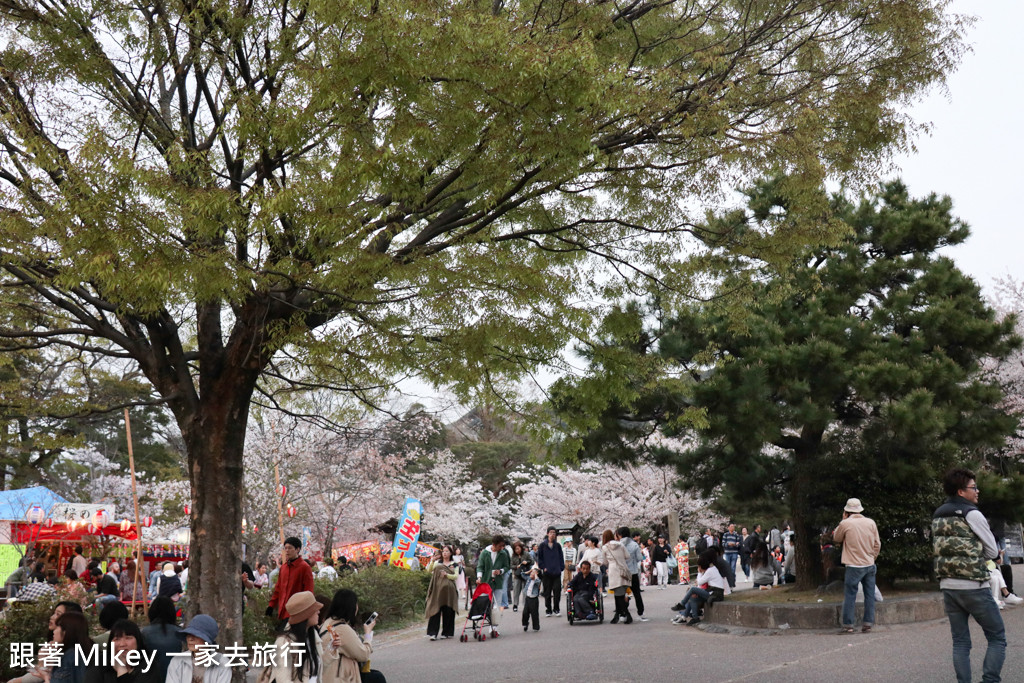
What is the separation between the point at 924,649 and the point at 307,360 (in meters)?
7.44

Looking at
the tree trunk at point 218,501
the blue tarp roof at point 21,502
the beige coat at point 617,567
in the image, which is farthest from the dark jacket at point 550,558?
the blue tarp roof at point 21,502

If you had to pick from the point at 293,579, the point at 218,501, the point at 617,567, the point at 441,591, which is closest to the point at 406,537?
the point at 441,591

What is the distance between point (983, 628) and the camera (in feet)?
19.4

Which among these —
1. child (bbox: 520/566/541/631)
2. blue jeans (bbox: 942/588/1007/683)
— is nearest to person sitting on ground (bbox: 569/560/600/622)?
child (bbox: 520/566/541/631)

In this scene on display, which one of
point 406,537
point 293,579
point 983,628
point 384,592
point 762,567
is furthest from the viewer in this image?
point 406,537

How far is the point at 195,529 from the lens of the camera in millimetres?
8469

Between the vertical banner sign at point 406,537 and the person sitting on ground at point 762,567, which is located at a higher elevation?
the vertical banner sign at point 406,537

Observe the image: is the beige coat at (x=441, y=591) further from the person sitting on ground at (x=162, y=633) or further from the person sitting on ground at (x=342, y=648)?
the person sitting on ground at (x=342, y=648)

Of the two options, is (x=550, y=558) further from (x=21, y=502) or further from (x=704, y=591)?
(x=21, y=502)

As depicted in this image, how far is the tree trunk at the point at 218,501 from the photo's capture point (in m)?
8.34

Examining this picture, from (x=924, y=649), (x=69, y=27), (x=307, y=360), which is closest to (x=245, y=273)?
(x=69, y=27)

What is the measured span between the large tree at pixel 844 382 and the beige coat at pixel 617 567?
4.87 ft

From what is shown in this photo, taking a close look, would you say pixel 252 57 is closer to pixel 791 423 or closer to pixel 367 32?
pixel 367 32

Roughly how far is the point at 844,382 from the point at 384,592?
31.1ft
